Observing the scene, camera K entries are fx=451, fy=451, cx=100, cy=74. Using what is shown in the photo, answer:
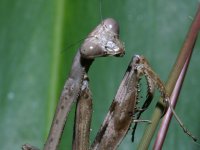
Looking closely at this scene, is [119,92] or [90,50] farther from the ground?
[90,50]

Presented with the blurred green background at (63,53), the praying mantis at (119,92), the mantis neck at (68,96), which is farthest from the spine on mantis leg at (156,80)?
the blurred green background at (63,53)

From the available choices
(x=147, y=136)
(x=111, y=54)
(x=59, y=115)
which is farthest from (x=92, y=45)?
(x=147, y=136)

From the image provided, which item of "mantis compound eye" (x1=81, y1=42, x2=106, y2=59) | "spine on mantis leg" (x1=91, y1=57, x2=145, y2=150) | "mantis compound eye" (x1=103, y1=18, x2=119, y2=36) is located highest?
"mantis compound eye" (x1=103, y1=18, x2=119, y2=36)

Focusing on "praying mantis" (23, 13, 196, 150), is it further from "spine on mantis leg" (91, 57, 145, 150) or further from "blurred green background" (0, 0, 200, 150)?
"blurred green background" (0, 0, 200, 150)

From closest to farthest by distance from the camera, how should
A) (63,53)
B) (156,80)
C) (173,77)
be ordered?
(173,77)
(156,80)
(63,53)

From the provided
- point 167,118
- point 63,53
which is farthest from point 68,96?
point 63,53

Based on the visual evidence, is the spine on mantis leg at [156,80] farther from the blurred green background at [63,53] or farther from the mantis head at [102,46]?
the blurred green background at [63,53]

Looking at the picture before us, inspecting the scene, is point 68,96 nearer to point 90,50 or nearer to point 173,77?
point 90,50

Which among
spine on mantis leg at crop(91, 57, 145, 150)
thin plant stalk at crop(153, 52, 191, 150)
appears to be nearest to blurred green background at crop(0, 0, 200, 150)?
spine on mantis leg at crop(91, 57, 145, 150)

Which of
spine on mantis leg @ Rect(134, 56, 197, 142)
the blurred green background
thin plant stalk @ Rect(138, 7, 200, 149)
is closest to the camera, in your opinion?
thin plant stalk @ Rect(138, 7, 200, 149)
